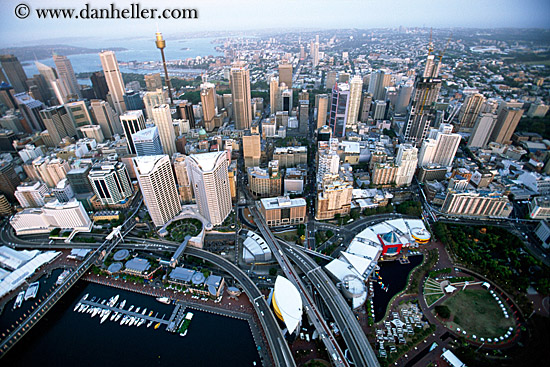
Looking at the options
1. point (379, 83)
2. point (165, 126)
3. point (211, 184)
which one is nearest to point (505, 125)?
point (379, 83)

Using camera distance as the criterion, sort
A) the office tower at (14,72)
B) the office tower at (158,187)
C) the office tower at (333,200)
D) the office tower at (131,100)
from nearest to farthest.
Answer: the office tower at (158,187) < the office tower at (333,200) < the office tower at (131,100) < the office tower at (14,72)

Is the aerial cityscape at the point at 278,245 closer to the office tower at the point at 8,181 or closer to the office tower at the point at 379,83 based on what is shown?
the office tower at the point at 8,181

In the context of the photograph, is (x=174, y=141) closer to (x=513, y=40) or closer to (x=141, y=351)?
(x=141, y=351)

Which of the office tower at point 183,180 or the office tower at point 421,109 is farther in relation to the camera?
the office tower at point 421,109

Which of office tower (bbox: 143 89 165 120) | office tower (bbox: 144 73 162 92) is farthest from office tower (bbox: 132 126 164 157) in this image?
office tower (bbox: 144 73 162 92)

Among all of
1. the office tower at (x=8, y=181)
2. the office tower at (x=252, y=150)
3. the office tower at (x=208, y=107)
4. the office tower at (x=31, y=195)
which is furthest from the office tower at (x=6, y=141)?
the office tower at (x=252, y=150)

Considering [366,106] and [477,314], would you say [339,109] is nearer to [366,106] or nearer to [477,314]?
[366,106]
